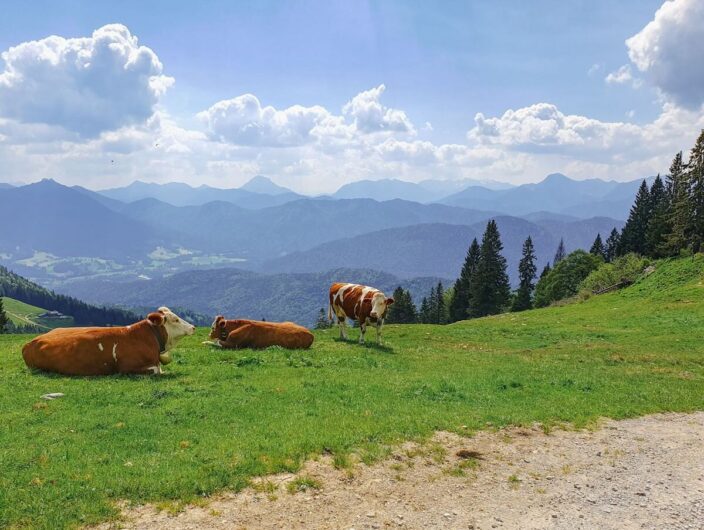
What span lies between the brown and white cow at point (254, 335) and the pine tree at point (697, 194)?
172 feet

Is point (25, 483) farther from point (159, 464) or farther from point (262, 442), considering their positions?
point (262, 442)

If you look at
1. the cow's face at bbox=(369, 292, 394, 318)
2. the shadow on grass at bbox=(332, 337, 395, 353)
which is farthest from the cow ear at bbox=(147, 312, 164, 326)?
the cow's face at bbox=(369, 292, 394, 318)

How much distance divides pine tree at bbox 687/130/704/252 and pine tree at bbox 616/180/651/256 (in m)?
28.6

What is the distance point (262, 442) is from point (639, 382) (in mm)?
13853

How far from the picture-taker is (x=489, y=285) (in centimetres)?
7856

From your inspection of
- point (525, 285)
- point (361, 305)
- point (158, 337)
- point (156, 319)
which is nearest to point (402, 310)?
point (525, 285)

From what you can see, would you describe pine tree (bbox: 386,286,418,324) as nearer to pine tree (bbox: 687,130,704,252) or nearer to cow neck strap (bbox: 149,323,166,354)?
pine tree (bbox: 687,130,704,252)

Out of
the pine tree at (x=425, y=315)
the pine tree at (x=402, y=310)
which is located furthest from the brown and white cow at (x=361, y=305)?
the pine tree at (x=425, y=315)

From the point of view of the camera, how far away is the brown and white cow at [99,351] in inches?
578

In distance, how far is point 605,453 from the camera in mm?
10305

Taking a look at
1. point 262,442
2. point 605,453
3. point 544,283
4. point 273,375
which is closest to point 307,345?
point 273,375

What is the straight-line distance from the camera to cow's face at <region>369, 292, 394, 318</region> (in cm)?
2338

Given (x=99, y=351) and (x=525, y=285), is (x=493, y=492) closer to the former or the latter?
(x=99, y=351)

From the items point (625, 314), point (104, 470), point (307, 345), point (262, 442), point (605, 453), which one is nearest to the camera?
point (104, 470)
